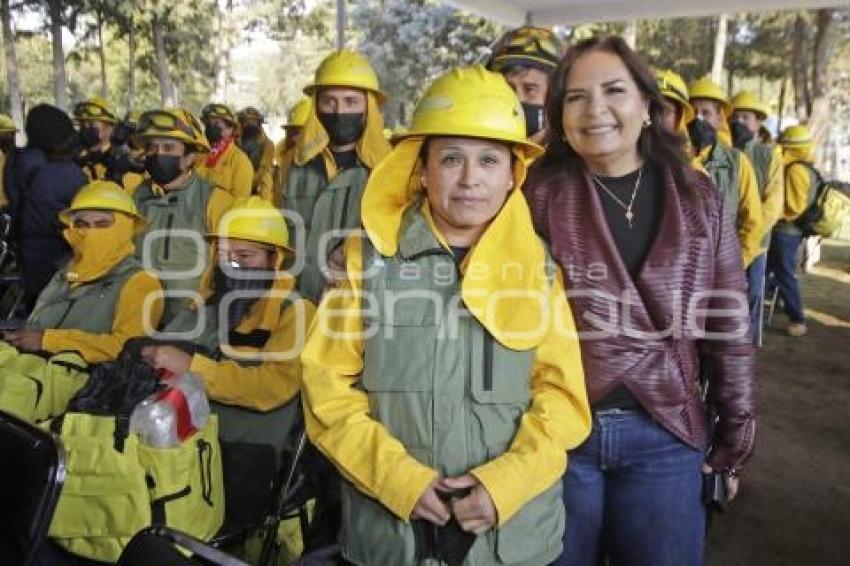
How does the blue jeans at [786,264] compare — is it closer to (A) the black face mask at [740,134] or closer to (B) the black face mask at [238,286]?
(A) the black face mask at [740,134]

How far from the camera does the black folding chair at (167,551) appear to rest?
51.0 inches

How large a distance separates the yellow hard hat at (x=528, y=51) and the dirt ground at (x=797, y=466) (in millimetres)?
2328

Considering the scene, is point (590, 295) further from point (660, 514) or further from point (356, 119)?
point (356, 119)

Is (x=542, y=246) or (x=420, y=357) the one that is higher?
(x=542, y=246)

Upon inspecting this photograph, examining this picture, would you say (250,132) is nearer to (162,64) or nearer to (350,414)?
(350,414)

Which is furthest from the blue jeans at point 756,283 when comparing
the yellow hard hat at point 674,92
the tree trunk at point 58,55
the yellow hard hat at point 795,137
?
the tree trunk at point 58,55

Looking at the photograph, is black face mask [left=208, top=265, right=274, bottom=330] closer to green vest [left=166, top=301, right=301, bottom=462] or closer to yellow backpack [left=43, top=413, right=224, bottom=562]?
green vest [left=166, top=301, right=301, bottom=462]

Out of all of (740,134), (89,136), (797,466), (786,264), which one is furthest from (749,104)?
(89,136)

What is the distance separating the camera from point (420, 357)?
1626 mm

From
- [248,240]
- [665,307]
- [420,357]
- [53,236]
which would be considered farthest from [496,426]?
[53,236]

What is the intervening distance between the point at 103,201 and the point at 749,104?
5061 millimetres

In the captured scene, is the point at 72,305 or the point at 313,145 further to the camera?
the point at 313,145

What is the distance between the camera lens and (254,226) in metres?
2.82

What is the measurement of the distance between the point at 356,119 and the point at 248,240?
3.93ft
